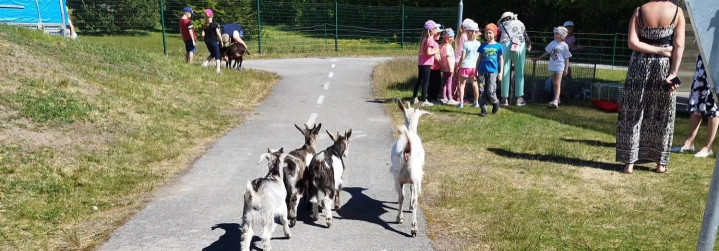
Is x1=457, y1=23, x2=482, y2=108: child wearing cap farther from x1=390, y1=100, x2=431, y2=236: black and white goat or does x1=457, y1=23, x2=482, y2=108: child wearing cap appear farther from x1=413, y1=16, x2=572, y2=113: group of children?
x1=390, y1=100, x2=431, y2=236: black and white goat

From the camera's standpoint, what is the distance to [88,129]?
8.53 metres

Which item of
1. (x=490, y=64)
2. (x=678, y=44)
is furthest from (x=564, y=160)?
(x=490, y=64)

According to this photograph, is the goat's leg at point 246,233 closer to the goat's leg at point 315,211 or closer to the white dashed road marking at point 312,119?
the goat's leg at point 315,211

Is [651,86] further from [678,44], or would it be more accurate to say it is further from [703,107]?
[703,107]

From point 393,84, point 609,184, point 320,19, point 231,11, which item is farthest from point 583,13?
point 609,184

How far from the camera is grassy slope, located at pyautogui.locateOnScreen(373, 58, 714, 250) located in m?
5.16

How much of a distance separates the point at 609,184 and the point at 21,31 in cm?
1486

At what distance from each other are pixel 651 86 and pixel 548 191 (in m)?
2.01

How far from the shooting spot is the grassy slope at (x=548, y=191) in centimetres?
516

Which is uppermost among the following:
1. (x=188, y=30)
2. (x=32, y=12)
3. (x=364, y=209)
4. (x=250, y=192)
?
(x=32, y=12)

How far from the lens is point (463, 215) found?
5.76 meters

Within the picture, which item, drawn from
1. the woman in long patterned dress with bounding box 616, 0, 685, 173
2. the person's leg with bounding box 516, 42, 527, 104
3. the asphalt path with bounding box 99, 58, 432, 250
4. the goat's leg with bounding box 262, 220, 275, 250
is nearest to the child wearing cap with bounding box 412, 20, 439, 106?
the asphalt path with bounding box 99, 58, 432, 250

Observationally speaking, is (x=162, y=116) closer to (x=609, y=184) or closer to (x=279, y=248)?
(x=279, y=248)

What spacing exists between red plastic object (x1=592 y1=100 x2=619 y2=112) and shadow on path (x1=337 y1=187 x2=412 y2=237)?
917cm
